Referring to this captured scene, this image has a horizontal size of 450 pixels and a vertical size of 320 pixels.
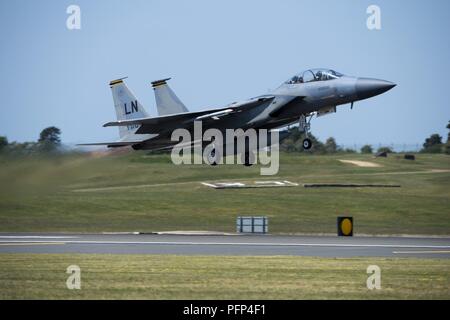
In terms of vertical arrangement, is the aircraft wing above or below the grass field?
above

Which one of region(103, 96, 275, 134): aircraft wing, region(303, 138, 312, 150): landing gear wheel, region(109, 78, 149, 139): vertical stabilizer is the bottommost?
region(303, 138, 312, 150): landing gear wheel

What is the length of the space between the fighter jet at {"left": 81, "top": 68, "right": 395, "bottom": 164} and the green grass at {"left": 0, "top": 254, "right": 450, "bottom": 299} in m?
6.66

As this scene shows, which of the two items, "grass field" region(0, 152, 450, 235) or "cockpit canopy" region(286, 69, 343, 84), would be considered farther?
"grass field" region(0, 152, 450, 235)

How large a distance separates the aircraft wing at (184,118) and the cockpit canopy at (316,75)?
1239mm

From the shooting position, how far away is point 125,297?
15172 millimetres

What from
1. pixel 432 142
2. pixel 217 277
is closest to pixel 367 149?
pixel 432 142

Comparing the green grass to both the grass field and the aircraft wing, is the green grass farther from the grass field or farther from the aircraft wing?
the aircraft wing

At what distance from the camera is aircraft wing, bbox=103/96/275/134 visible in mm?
29188

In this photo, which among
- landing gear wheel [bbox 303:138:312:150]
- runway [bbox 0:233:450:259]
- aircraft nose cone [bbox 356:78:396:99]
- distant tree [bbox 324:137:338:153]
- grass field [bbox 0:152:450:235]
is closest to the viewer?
runway [bbox 0:233:450:259]

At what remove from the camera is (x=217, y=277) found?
1794cm

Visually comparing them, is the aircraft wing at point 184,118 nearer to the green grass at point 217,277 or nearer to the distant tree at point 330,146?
the green grass at point 217,277

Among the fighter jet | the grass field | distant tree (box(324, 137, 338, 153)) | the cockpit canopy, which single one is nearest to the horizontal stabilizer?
the fighter jet
